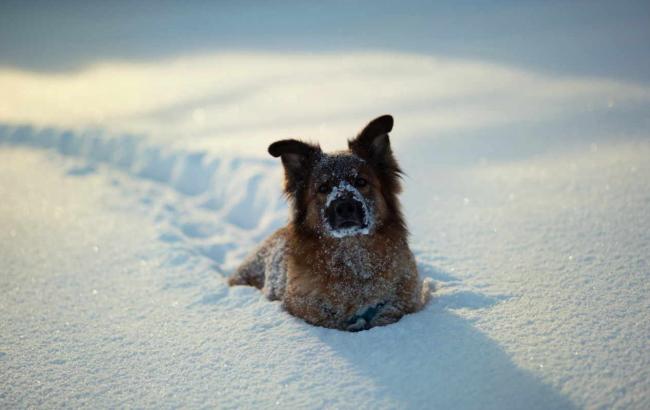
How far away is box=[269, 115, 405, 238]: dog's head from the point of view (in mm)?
3852

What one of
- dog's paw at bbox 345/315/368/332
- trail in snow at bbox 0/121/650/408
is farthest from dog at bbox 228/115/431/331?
trail in snow at bbox 0/121/650/408

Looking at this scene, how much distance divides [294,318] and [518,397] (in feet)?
6.26

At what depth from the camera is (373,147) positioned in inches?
171

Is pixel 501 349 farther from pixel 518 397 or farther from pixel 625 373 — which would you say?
pixel 625 373

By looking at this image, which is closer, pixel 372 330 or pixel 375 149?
pixel 372 330

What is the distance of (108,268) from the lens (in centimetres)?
523

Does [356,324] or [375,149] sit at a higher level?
[375,149]

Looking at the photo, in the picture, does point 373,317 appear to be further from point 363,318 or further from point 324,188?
point 324,188

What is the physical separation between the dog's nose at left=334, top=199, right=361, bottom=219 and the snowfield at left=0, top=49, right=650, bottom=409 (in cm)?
95

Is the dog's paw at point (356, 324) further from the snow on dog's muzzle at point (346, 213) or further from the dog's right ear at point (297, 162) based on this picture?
the dog's right ear at point (297, 162)

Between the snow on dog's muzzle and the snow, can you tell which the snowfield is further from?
the snow on dog's muzzle

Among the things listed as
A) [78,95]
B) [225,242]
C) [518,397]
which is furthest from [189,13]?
[518,397]

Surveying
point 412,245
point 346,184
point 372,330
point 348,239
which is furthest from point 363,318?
point 412,245

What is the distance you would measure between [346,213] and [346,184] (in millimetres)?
365
